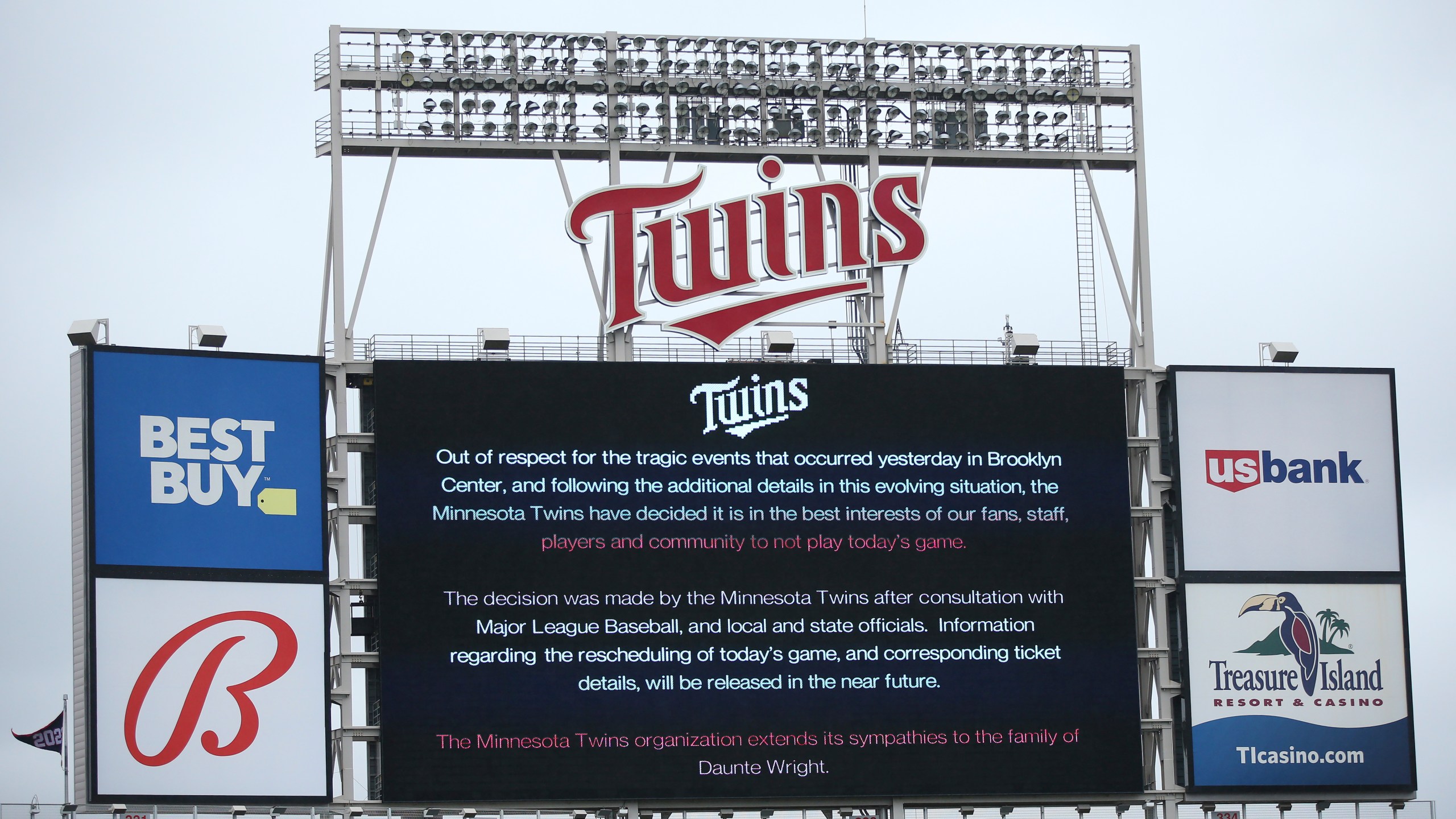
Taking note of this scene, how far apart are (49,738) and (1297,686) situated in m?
18.4

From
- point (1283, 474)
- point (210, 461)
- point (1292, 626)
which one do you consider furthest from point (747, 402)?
point (1292, 626)

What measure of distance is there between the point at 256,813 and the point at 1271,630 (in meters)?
14.9

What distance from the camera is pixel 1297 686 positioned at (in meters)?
40.4

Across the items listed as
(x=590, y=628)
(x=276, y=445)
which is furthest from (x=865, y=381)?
(x=276, y=445)

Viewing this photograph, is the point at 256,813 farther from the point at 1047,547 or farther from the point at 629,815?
the point at 1047,547

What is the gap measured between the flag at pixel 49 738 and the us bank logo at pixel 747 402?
34.8ft

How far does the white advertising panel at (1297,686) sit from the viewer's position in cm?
4009

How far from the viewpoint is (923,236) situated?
41656 millimetres

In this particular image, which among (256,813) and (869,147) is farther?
(869,147)

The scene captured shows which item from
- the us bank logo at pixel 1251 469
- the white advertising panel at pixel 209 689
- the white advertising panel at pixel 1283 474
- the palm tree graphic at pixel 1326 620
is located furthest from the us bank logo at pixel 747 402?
the palm tree graphic at pixel 1326 620

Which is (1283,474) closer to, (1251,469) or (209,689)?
(1251,469)

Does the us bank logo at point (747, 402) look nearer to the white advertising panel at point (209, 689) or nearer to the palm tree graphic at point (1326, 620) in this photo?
the white advertising panel at point (209, 689)

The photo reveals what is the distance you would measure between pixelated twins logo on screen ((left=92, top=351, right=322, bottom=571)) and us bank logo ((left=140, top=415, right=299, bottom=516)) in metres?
0.02

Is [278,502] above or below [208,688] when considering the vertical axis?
above
